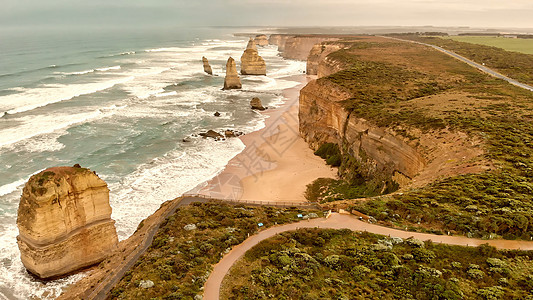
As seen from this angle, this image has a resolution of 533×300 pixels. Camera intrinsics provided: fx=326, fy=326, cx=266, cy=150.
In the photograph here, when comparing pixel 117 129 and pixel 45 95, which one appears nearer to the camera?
pixel 117 129

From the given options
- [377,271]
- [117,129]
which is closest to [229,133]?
[117,129]

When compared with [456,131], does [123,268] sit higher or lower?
lower

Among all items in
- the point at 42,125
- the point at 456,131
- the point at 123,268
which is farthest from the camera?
the point at 42,125

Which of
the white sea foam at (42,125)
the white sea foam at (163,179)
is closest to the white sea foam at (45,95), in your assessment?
the white sea foam at (42,125)

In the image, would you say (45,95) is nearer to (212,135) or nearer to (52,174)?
(212,135)

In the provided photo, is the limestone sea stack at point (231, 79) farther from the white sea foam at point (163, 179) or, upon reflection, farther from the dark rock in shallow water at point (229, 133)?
the white sea foam at point (163, 179)

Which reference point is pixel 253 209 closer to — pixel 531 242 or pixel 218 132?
pixel 531 242

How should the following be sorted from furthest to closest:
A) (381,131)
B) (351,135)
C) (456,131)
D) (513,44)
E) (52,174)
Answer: (513,44), (351,135), (381,131), (456,131), (52,174)

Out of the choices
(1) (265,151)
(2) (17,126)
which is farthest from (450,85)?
(2) (17,126)
